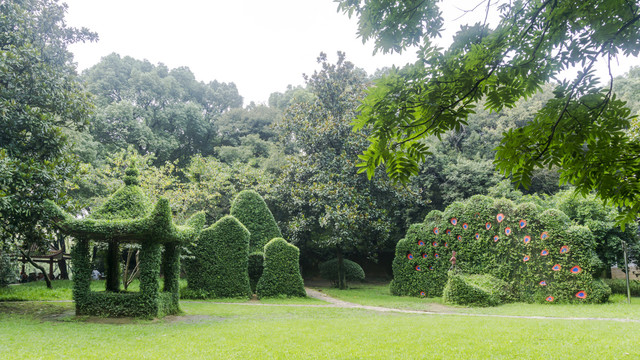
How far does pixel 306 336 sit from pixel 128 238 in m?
6.11

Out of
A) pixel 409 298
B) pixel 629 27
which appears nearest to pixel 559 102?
pixel 629 27

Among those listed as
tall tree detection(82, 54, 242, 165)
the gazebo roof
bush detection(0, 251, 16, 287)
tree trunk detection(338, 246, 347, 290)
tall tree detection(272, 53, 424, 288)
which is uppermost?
tall tree detection(82, 54, 242, 165)

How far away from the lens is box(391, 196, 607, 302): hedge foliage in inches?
553

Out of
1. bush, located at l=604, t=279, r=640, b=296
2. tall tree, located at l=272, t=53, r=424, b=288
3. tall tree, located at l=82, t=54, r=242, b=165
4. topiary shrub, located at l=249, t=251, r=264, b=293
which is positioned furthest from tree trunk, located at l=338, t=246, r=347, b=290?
tall tree, located at l=82, t=54, r=242, b=165

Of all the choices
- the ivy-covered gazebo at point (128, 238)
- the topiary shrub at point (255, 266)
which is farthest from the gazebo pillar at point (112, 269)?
the topiary shrub at point (255, 266)

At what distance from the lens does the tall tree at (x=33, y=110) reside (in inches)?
357

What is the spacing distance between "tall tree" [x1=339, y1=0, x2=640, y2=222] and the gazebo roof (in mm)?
7934

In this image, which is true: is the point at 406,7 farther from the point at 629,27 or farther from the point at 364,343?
the point at 364,343

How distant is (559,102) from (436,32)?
133 centimetres

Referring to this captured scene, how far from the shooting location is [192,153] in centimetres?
3206

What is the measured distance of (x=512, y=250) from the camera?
49.6ft

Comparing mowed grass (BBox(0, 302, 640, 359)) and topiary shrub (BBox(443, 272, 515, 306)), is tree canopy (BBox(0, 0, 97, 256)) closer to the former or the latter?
mowed grass (BBox(0, 302, 640, 359))

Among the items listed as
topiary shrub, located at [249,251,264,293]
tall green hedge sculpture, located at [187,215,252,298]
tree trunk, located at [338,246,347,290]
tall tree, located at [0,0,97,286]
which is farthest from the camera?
tree trunk, located at [338,246,347,290]

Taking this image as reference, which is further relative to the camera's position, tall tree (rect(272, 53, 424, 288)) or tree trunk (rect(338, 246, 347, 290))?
tree trunk (rect(338, 246, 347, 290))
